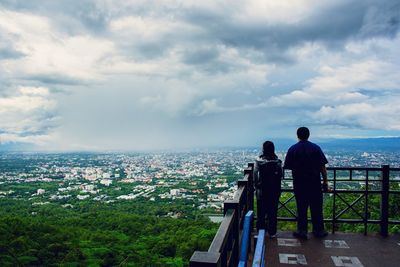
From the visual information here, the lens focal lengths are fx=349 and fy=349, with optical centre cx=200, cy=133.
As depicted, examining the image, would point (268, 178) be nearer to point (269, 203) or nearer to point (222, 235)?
point (269, 203)

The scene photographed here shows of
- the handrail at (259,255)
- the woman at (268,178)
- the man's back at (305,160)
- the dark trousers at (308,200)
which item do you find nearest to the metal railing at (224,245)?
the handrail at (259,255)

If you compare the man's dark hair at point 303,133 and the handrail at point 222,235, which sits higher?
the man's dark hair at point 303,133

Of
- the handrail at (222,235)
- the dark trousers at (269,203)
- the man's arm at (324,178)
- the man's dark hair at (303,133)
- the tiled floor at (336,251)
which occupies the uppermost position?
the man's dark hair at (303,133)

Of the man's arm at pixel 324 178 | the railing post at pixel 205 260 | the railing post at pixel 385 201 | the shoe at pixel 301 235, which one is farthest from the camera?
the railing post at pixel 385 201

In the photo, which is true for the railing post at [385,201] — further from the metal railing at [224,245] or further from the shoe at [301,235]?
the metal railing at [224,245]

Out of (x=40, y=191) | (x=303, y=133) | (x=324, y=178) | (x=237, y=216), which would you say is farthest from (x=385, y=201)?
(x=40, y=191)

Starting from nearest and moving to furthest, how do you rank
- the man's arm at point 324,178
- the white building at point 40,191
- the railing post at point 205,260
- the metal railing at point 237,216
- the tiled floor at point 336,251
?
1. the railing post at point 205,260
2. the metal railing at point 237,216
3. the tiled floor at point 336,251
4. the man's arm at point 324,178
5. the white building at point 40,191

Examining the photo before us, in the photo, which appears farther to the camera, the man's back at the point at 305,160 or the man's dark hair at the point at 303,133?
the man's dark hair at the point at 303,133

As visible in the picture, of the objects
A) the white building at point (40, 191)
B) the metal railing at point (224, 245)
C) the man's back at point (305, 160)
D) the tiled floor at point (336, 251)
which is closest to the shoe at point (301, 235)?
the tiled floor at point (336, 251)
